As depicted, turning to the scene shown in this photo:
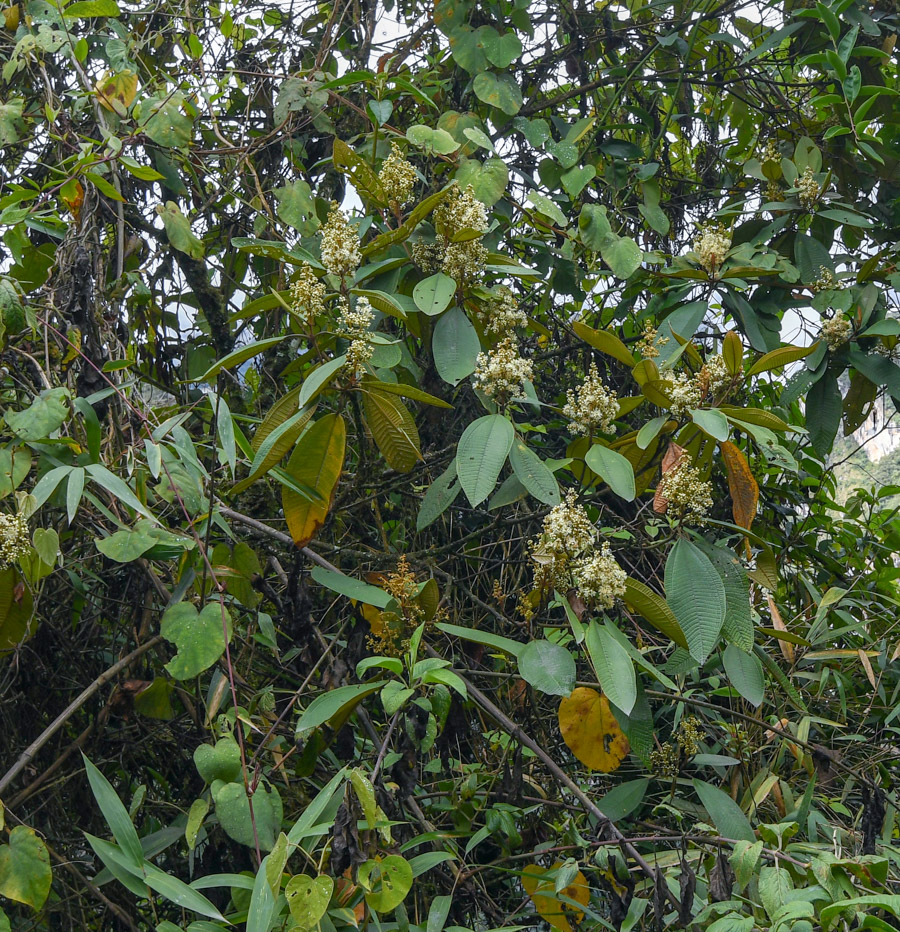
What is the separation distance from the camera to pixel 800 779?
217 centimetres

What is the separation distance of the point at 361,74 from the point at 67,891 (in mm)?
1671

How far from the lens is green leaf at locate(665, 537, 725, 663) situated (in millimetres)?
1397

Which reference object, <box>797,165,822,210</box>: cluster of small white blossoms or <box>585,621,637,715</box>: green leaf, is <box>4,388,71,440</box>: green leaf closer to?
<box>585,621,637,715</box>: green leaf

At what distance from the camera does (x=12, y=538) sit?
131 cm

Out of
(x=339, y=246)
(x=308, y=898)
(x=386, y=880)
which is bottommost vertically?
(x=386, y=880)

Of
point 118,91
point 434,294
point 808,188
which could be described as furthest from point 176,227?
point 808,188

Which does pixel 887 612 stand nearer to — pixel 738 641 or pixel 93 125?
pixel 738 641

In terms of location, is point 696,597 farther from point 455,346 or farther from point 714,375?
point 455,346

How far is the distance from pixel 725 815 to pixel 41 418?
136cm

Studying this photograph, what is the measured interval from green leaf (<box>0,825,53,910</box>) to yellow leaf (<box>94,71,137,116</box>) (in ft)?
4.81

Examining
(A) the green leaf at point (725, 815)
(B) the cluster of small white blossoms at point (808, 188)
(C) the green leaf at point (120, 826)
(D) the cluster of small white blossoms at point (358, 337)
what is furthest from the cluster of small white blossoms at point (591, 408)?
(B) the cluster of small white blossoms at point (808, 188)

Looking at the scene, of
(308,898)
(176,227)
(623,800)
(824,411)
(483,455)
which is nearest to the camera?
(308,898)

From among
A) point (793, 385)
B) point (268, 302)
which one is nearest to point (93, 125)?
point (268, 302)

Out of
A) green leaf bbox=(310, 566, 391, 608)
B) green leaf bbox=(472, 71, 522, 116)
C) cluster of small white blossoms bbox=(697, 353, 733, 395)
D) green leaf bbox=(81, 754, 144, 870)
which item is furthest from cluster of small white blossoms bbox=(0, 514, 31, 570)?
green leaf bbox=(472, 71, 522, 116)
